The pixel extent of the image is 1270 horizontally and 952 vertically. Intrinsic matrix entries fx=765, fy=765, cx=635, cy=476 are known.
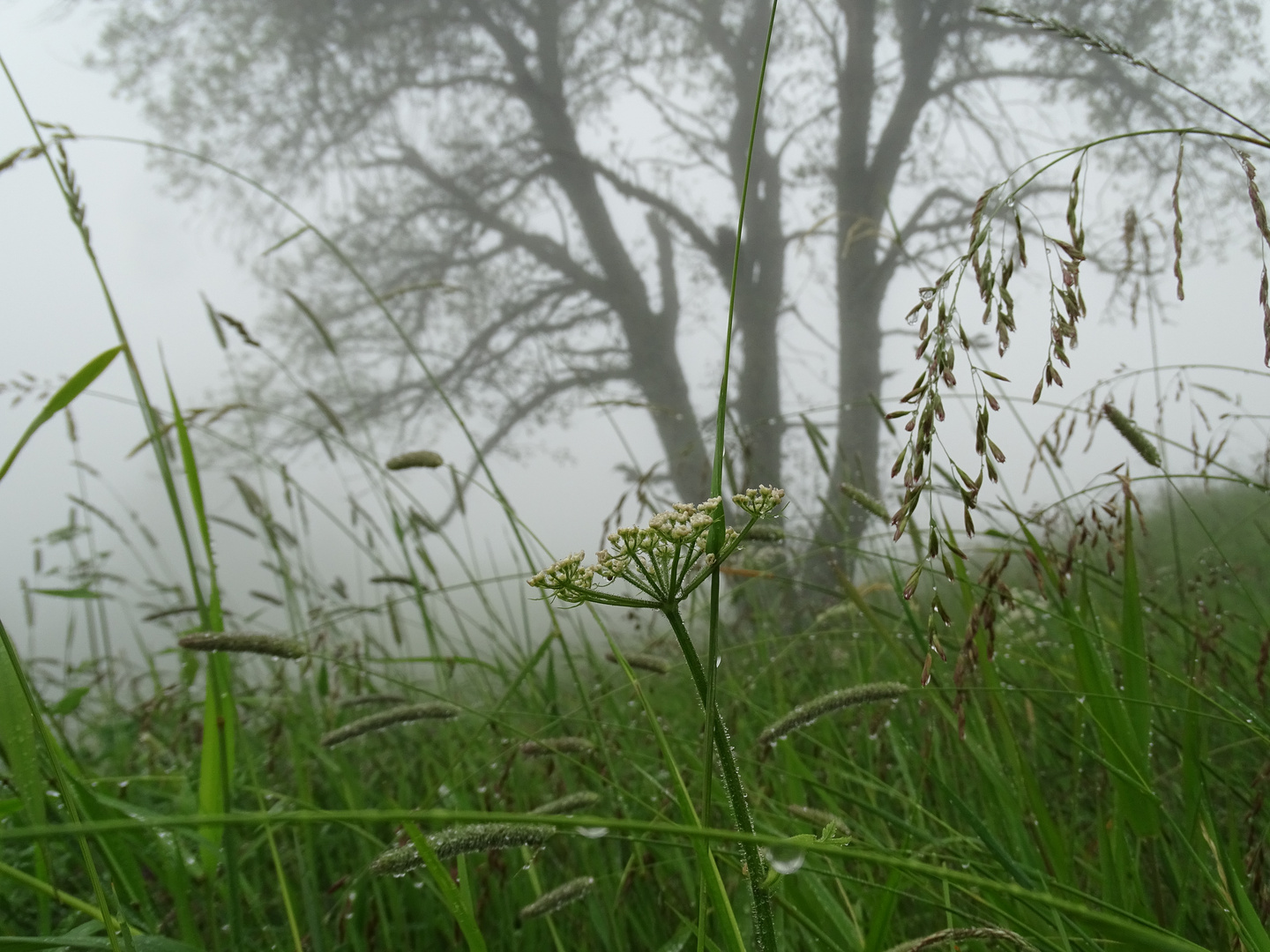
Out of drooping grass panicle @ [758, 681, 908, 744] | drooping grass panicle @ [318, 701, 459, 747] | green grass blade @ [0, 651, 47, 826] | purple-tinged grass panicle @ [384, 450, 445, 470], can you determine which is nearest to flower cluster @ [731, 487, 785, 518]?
drooping grass panicle @ [758, 681, 908, 744]

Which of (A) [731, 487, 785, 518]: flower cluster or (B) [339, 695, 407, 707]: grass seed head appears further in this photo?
(B) [339, 695, 407, 707]: grass seed head

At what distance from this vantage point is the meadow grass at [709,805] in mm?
496

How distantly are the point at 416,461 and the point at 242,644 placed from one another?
48 cm

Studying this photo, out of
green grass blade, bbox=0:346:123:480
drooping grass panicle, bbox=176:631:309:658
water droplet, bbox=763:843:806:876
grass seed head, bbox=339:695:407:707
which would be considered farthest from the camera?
grass seed head, bbox=339:695:407:707

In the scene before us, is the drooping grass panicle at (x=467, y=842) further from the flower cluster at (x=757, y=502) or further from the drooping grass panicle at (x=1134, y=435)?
the drooping grass panicle at (x=1134, y=435)

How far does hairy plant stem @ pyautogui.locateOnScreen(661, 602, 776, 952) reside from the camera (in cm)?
43

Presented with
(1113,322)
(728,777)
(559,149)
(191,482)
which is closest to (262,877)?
(191,482)

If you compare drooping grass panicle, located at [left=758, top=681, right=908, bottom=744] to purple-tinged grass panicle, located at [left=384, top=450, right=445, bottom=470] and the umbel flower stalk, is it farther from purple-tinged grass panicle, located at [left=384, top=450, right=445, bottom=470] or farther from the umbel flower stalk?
purple-tinged grass panicle, located at [left=384, top=450, right=445, bottom=470]

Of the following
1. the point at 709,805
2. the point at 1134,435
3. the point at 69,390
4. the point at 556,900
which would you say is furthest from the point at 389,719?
the point at 1134,435

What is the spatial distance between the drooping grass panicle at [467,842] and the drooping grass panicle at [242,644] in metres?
0.26

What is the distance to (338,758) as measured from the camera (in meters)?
1.47

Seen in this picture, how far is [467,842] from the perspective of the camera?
491 millimetres

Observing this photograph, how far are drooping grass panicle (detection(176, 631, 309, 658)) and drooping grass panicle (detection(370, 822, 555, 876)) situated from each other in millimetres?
262

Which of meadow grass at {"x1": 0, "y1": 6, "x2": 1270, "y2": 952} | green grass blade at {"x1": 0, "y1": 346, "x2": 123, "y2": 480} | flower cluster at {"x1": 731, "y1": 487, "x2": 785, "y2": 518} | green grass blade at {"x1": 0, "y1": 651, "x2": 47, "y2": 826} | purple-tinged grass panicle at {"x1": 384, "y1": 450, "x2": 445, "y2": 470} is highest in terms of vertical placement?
green grass blade at {"x1": 0, "y1": 346, "x2": 123, "y2": 480}
